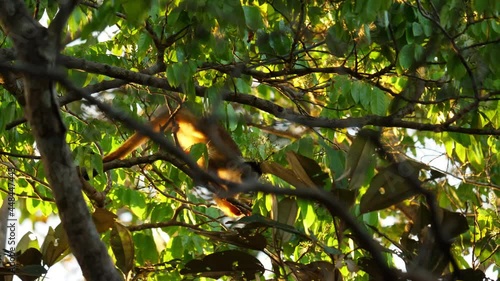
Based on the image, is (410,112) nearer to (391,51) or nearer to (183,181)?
(391,51)

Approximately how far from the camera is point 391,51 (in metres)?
3.72

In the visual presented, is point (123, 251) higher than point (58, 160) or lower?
higher

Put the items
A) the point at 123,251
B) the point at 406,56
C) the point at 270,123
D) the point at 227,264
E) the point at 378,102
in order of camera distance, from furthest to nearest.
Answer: the point at 378,102 → the point at 406,56 → the point at 270,123 → the point at 123,251 → the point at 227,264

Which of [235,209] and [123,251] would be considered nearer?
[123,251]

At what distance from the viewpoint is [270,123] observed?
2.92 m

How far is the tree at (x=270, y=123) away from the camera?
4.82ft

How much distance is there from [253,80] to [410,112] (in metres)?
0.75

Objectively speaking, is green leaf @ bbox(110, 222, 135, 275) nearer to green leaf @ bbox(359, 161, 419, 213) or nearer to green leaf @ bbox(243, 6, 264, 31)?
green leaf @ bbox(359, 161, 419, 213)

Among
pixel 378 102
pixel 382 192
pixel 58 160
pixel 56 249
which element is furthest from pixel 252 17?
pixel 58 160

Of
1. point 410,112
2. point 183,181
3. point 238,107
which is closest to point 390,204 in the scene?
point 410,112

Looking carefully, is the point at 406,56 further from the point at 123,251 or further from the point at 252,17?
the point at 123,251

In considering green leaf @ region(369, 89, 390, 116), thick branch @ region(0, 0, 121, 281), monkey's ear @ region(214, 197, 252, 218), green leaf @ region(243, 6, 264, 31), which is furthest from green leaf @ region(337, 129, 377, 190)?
monkey's ear @ region(214, 197, 252, 218)

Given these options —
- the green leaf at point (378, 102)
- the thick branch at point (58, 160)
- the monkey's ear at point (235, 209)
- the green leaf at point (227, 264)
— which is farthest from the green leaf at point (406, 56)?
the thick branch at point (58, 160)

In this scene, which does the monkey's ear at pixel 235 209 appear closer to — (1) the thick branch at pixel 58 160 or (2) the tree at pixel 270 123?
(2) the tree at pixel 270 123
